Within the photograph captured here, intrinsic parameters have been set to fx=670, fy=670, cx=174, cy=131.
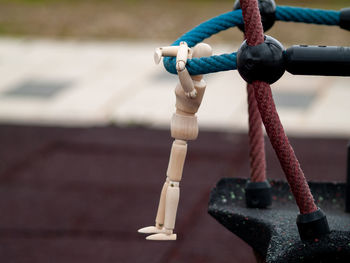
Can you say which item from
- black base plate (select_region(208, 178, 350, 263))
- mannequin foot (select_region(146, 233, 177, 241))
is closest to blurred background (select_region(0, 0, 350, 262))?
black base plate (select_region(208, 178, 350, 263))

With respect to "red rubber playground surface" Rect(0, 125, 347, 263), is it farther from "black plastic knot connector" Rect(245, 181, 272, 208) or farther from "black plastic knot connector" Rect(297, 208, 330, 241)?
"black plastic knot connector" Rect(297, 208, 330, 241)

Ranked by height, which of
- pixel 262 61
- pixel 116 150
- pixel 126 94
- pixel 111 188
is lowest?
pixel 111 188

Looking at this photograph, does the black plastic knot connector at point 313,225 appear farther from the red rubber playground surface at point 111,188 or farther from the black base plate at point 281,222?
the red rubber playground surface at point 111,188

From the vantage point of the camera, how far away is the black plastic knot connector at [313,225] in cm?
92

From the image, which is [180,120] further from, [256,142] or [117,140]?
[117,140]

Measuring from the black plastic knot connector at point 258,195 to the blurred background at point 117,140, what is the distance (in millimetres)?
882

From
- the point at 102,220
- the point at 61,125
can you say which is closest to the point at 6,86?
the point at 61,125

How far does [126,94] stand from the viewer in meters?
3.88

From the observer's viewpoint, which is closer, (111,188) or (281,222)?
(281,222)

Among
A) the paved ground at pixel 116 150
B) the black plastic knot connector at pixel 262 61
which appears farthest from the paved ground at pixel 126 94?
the black plastic knot connector at pixel 262 61

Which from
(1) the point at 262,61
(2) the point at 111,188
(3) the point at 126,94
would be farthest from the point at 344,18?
(3) the point at 126,94

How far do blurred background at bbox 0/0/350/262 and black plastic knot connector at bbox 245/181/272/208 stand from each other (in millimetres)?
882

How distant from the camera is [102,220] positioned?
2.30 m

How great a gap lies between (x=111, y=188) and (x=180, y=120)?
166cm
